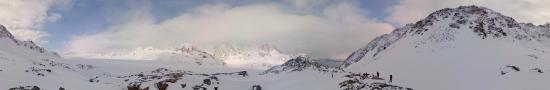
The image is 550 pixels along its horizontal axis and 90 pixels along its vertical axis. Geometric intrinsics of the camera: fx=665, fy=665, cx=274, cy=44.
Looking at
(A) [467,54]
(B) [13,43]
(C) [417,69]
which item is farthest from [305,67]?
(B) [13,43]

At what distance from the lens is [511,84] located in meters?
81.4

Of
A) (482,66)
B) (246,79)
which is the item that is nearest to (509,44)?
(482,66)

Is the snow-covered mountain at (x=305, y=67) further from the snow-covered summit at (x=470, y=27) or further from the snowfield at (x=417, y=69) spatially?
the snow-covered summit at (x=470, y=27)

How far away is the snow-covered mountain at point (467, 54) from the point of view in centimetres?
9288

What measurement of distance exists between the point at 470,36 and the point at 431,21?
2618cm

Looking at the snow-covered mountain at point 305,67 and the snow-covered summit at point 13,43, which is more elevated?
the snow-covered summit at point 13,43

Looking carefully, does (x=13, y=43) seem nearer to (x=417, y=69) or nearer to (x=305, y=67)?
(x=305, y=67)

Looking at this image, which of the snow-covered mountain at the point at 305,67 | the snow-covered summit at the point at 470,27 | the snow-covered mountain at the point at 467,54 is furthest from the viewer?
the snow-covered summit at the point at 470,27

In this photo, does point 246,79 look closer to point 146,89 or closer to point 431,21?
point 146,89

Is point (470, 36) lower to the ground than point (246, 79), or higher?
Answer: higher

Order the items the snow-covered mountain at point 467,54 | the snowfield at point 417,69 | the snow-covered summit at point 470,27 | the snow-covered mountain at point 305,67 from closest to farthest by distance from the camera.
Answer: the snowfield at point 417,69 → the snow-covered mountain at point 467,54 → the snow-covered mountain at point 305,67 → the snow-covered summit at point 470,27

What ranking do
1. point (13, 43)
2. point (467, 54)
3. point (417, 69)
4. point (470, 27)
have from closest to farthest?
point (417, 69) < point (467, 54) < point (470, 27) < point (13, 43)

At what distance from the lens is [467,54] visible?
122 meters

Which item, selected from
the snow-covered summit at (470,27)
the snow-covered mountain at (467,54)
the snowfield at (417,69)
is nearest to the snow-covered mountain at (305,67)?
the snowfield at (417,69)
